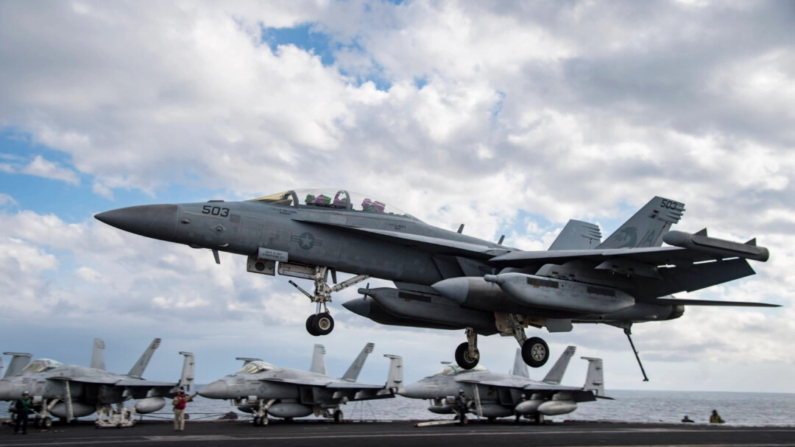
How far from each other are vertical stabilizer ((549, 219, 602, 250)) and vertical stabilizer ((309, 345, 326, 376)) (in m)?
21.7

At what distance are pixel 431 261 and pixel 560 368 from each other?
23.8 metres

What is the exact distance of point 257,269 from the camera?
15.8 m

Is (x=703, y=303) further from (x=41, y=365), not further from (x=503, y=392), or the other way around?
(x=41, y=365)

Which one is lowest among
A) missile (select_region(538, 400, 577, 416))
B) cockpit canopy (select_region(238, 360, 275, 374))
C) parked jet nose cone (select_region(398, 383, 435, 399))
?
missile (select_region(538, 400, 577, 416))

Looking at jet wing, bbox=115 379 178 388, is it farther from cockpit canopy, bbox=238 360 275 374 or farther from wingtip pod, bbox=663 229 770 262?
wingtip pod, bbox=663 229 770 262

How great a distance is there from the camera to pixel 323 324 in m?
15.4

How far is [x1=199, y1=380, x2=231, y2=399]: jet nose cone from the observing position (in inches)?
1204

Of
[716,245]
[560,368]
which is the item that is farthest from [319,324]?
[560,368]

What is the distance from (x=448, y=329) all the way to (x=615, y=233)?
552 centimetres

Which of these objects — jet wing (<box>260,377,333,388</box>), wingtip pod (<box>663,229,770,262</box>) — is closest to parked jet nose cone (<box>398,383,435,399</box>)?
jet wing (<box>260,377,333,388</box>)

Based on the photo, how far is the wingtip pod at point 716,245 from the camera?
535 inches

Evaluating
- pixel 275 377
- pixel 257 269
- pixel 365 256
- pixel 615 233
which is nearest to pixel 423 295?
pixel 365 256

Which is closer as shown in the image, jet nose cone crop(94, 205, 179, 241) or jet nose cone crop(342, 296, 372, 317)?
jet nose cone crop(94, 205, 179, 241)

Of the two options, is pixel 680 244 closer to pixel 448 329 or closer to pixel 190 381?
pixel 448 329
